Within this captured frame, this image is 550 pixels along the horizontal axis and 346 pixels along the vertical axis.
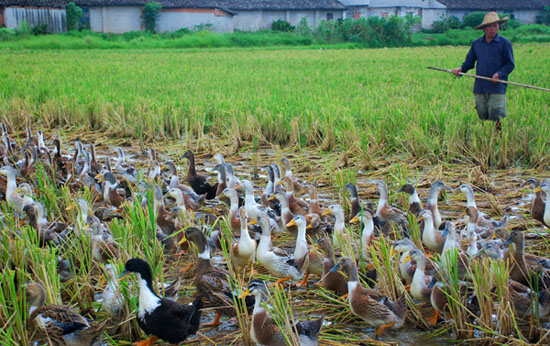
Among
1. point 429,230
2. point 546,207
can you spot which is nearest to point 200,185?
point 429,230

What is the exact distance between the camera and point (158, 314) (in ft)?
11.7

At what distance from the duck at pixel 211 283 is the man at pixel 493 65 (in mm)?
5564

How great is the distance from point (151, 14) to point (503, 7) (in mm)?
28982

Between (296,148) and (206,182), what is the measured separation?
204cm

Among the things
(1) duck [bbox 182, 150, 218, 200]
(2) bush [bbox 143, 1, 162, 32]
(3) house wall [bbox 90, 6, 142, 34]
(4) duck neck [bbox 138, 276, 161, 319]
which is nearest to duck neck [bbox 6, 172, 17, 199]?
(1) duck [bbox 182, 150, 218, 200]

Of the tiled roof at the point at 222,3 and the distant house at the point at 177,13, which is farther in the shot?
the tiled roof at the point at 222,3

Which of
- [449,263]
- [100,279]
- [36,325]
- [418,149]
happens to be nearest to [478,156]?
[418,149]

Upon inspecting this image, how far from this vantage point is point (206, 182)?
728 centimetres

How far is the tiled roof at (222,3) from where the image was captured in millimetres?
37284

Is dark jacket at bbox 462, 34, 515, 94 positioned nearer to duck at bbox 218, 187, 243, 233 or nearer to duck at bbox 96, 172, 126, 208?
duck at bbox 218, 187, 243, 233

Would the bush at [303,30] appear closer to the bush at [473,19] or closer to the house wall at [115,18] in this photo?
the house wall at [115,18]

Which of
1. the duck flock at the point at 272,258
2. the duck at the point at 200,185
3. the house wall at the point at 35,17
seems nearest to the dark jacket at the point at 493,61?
the duck flock at the point at 272,258

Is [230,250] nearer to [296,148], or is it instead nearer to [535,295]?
[535,295]

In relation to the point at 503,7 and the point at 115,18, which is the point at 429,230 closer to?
the point at 115,18
